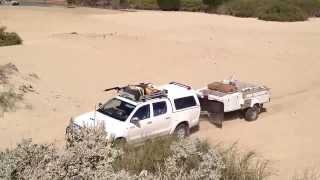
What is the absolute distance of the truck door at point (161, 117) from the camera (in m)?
16.3

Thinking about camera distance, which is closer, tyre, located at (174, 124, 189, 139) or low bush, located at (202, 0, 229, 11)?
tyre, located at (174, 124, 189, 139)

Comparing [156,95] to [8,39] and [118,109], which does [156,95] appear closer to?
[118,109]

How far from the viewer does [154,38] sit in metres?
34.1

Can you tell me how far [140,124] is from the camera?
52.1 ft

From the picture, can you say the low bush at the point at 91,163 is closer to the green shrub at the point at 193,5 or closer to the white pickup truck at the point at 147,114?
the white pickup truck at the point at 147,114

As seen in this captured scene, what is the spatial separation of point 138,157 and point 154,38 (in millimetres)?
25328

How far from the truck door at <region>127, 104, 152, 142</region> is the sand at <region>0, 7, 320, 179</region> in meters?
2.24

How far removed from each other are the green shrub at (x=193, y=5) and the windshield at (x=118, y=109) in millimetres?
38877

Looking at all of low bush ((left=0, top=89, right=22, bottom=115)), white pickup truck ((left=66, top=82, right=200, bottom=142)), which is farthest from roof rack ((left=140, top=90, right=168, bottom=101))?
low bush ((left=0, top=89, right=22, bottom=115))

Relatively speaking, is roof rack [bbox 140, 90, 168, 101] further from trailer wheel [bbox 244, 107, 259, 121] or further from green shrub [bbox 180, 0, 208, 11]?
green shrub [bbox 180, 0, 208, 11]

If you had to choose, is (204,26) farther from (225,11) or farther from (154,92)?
(154,92)

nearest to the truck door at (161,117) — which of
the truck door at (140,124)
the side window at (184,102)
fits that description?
the truck door at (140,124)

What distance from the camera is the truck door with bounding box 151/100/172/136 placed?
1633cm

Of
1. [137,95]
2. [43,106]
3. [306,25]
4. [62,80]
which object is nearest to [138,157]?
[137,95]
